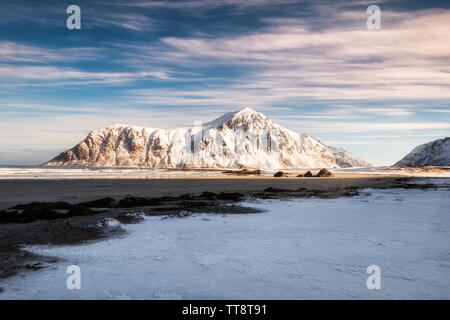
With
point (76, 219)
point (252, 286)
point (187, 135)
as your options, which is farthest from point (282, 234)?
point (187, 135)

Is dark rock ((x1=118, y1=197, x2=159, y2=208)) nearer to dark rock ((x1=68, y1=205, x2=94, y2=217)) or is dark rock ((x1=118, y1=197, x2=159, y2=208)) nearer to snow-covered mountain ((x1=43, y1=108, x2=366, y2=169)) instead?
dark rock ((x1=68, y1=205, x2=94, y2=217))

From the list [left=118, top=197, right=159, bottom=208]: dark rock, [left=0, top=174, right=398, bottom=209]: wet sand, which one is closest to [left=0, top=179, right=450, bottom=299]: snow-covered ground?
[left=118, top=197, right=159, bottom=208]: dark rock

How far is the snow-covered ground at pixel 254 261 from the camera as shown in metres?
5.54

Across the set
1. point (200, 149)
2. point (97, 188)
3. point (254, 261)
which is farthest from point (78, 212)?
point (200, 149)

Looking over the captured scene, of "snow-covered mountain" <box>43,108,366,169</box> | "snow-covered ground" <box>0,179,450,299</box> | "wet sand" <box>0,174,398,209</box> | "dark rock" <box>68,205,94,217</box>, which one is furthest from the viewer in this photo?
"snow-covered mountain" <box>43,108,366,169</box>

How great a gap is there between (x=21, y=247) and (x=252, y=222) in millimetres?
7238

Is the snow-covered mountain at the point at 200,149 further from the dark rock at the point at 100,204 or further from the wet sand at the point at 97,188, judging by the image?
the dark rock at the point at 100,204

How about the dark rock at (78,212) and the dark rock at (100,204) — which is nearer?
the dark rock at (78,212)

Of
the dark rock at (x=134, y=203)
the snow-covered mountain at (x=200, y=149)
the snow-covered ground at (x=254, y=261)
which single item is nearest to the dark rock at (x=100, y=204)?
the dark rock at (x=134, y=203)

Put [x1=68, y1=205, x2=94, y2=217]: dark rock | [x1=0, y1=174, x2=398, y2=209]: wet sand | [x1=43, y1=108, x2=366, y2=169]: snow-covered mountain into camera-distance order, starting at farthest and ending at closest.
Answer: [x1=43, y1=108, x2=366, y2=169]: snow-covered mountain → [x1=0, y1=174, x2=398, y2=209]: wet sand → [x1=68, y1=205, x2=94, y2=217]: dark rock

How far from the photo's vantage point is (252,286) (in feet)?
18.9

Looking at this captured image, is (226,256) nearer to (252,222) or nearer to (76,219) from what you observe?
(252,222)

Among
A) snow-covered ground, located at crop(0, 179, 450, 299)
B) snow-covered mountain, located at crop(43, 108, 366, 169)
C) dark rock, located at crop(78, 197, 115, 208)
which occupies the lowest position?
snow-covered ground, located at crop(0, 179, 450, 299)

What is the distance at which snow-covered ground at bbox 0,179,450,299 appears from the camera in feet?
18.2
